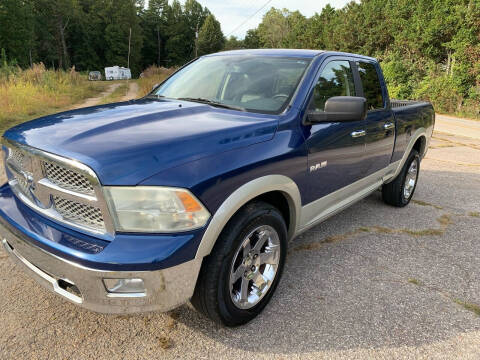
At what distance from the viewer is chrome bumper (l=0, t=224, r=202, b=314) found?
1.69 meters

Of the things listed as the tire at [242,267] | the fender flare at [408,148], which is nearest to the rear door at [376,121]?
the fender flare at [408,148]

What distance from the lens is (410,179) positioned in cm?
475

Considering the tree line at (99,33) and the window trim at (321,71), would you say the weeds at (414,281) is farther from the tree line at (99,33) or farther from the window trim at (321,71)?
the tree line at (99,33)

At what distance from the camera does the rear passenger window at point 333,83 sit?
109 inches

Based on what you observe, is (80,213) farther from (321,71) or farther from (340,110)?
(321,71)

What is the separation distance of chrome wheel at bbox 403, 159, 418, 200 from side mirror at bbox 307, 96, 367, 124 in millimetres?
2445

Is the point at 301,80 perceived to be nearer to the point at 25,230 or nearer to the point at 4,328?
the point at 25,230

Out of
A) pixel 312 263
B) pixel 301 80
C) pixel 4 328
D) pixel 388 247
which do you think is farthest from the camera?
pixel 388 247

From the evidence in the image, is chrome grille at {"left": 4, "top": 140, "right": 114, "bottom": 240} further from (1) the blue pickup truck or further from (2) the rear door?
(2) the rear door

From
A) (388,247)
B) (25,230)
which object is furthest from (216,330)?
(388,247)

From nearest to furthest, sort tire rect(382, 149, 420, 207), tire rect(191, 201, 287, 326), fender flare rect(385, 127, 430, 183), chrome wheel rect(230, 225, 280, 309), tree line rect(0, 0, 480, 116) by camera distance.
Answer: tire rect(191, 201, 287, 326) → chrome wheel rect(230, 225, 280, 309) → fender flare rect(385, 127, 430, 183) → tire rect(382, 149, 420, 207) → tree line rect(0, 0, 480, 116)

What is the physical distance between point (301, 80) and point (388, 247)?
197 centimetres

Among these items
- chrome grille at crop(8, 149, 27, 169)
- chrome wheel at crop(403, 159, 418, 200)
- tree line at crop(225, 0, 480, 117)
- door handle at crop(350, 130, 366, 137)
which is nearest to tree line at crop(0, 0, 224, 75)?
tree line at crop(225, 0, 480, 117)

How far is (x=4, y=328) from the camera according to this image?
216 cm
